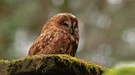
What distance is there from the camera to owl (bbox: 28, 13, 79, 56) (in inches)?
182

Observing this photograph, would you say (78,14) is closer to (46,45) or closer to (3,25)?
(3,25)

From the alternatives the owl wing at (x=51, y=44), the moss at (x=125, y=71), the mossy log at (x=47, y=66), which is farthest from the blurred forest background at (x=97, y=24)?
the moss at (x=125, y=71)

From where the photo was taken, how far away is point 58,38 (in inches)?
189

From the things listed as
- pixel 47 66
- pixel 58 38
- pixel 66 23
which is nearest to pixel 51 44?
pixel 58 38

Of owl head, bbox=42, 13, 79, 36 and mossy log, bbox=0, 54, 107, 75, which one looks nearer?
mossy log, bbox=0, 54, 107, 75

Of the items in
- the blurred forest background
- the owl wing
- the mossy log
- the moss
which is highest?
the blurred forest background

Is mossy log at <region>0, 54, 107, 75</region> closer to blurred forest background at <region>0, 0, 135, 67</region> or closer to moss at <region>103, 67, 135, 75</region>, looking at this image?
moss at <region>103, 67, 135, 75</region>

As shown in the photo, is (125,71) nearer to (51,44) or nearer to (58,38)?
(51,44)

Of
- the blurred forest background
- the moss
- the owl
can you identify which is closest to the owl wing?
the owl

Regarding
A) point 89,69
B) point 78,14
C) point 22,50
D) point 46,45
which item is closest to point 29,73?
point 89,69

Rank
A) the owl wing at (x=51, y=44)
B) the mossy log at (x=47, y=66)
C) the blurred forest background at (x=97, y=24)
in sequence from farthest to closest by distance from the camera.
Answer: the blurred forest background at (x=97, y=24)
the owl wing at (x=51, y=44)
the mossy log at (x=47, y=66)

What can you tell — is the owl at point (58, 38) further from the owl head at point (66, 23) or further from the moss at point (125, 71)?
the moss at point (125, 71)

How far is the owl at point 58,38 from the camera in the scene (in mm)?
4629

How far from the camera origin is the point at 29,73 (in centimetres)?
335
